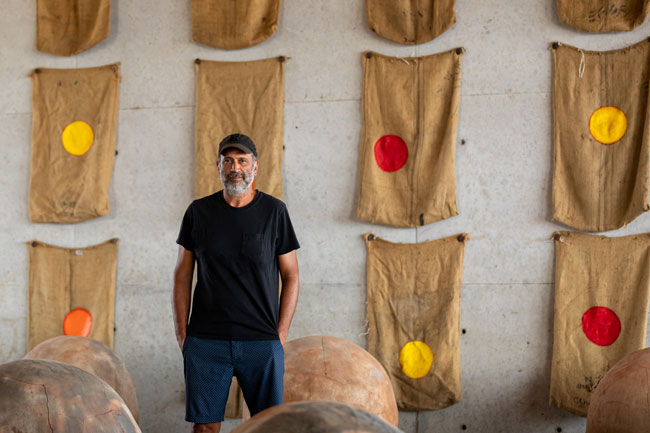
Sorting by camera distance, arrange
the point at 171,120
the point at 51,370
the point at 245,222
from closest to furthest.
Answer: the point at 51,370 → the point at 245,222 → the point at 171,120

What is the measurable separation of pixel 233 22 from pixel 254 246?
249cm

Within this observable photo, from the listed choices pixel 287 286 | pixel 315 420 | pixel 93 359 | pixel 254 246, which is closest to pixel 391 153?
pixel 287 286

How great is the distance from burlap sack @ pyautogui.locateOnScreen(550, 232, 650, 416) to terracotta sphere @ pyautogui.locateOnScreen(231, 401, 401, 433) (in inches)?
122

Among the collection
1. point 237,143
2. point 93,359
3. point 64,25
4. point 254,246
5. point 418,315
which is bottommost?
point 93,359

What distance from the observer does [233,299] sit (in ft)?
9.00

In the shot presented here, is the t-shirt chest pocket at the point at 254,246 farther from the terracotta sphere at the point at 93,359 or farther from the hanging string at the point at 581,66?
the hanging string at the point at 581,66

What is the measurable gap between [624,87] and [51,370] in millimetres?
3924

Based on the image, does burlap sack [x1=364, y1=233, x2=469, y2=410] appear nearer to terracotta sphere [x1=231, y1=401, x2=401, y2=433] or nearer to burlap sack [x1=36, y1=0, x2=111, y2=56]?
burlap sack [x1=36, y1=0, x2=111, y2=56]

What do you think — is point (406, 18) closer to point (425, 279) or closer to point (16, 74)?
point (425, 279)

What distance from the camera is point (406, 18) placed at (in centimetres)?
441

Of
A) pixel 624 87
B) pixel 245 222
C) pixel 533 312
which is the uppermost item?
pixel 624 87

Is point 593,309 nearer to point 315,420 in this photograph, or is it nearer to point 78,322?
point 315,420

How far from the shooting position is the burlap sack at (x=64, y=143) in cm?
476

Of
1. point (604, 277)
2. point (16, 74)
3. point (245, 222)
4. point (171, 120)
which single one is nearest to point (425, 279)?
point (604, 277)
